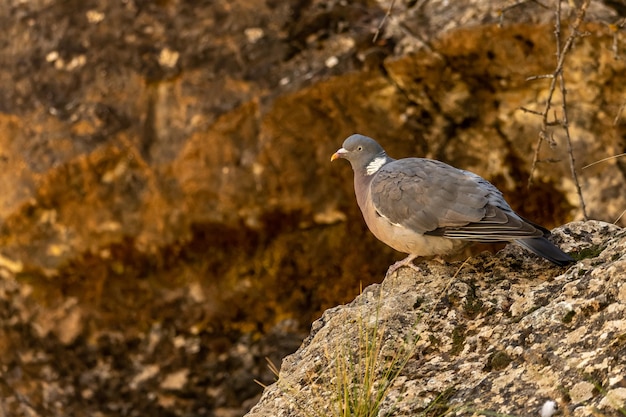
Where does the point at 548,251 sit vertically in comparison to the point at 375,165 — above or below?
above

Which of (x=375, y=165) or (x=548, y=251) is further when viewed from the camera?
(x=375, y=165)

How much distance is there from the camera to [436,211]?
448 centimetres

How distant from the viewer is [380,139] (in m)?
7.27

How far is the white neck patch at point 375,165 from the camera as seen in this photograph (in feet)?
17.0

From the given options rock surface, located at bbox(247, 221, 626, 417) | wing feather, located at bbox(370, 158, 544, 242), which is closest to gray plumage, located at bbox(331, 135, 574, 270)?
wing feather, located at bbox(370, 158, 544, 242)

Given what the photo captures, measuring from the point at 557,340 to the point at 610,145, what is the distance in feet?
14.0

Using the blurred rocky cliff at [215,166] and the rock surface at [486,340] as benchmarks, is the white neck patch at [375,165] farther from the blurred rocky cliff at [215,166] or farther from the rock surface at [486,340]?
the blurred rocky cliff at [215,166]

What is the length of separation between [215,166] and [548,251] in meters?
3.87

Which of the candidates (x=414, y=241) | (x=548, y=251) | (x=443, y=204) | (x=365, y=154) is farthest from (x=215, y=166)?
(x=548, y=251)

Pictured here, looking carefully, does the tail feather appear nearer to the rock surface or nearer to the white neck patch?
the rock surface

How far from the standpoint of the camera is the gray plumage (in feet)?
14.0

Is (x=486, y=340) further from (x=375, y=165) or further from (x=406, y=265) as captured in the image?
(x=375, y=165)

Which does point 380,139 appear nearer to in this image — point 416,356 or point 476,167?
point 476,167

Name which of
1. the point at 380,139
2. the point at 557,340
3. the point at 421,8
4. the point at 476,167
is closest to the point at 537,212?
the point at 476,167
